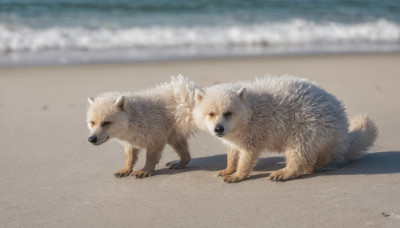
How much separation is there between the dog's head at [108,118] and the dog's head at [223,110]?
80 centimetres

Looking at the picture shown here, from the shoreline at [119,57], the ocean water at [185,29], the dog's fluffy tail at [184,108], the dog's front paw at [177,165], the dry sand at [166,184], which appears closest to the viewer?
the dry sand at [166,184]

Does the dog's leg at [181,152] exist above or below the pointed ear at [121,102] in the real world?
below

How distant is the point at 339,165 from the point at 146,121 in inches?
77.3

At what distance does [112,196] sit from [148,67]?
656 cm

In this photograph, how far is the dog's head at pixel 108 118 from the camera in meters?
5.24

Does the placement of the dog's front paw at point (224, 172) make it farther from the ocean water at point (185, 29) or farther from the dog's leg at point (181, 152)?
the ocean water at point (185, 29)

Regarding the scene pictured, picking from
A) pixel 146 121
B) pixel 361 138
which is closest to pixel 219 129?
pixel 146 121

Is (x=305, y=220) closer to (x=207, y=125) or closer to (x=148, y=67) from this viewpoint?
(x=207, y=125)

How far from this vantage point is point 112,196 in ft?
15.5

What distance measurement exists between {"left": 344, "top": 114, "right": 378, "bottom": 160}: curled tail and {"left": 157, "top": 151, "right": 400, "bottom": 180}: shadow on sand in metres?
0.09

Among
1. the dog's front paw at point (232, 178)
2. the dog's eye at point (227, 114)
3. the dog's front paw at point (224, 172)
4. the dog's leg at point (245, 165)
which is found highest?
the dog's eye at point (227, 114)

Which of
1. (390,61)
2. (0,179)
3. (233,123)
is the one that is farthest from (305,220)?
(390,61)

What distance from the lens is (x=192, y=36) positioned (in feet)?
50.2

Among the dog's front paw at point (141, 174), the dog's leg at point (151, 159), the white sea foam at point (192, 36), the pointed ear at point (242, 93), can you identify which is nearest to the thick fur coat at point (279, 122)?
the pointed ear at point (242, 93)
